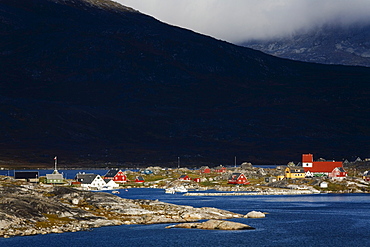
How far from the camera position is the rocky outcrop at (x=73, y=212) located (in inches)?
3784

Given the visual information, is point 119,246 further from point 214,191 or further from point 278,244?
point 214,191

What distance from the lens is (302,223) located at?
119625 mm

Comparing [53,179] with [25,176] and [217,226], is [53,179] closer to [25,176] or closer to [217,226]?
[25,176]

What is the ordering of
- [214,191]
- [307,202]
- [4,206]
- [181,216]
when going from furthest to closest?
[214,191]
[307,202]
[181,216]
[4,206]

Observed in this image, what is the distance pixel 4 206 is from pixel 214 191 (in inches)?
4210

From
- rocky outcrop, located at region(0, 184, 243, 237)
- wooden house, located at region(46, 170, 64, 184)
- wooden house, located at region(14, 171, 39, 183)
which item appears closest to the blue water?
rocky outcrop, located at region(0, 184, 243, 237)

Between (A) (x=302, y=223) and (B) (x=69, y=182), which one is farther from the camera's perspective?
(B) (x=69, y=182)

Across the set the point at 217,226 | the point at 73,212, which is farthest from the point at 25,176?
the point at 217,226

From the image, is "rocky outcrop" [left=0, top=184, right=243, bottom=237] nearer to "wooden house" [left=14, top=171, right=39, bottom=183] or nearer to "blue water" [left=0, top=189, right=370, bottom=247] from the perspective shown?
"blue water" [left=0, top=189, right=370, bottom=247]

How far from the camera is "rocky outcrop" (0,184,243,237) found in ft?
315

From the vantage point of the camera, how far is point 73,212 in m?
106

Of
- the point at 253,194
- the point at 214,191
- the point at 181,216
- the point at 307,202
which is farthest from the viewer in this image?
the point at 214,191

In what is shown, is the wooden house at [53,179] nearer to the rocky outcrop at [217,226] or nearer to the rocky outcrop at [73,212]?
the rocky outcrop at [73,212]

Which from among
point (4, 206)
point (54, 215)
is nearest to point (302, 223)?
point (54, 215)
